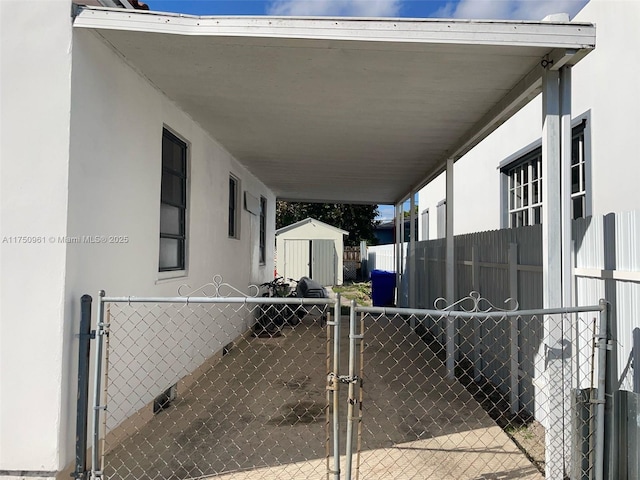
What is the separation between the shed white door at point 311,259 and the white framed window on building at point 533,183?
39.6 ft

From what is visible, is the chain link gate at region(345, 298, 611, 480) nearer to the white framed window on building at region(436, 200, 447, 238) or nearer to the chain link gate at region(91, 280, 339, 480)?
the chain link gate at region(91, 280, 339, 480)

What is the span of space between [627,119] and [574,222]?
1793 millimetres

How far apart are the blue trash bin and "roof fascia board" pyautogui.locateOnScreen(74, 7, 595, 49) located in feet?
32.5

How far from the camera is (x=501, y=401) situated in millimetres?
4801

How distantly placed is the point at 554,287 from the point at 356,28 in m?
2.12

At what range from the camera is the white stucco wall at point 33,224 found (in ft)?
8.92

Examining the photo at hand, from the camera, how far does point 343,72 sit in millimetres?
3438

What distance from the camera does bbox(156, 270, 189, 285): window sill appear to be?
409 cm

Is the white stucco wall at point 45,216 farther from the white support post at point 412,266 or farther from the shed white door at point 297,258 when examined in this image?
the shed white door at point 297,258

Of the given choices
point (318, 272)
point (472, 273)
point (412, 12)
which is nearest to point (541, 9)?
point (412, 12)

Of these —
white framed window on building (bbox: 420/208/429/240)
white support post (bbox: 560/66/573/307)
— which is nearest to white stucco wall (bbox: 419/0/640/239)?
white support post (bbox: 560/66/573/307)

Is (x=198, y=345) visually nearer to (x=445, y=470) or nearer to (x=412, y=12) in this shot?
(x=445, y=470)

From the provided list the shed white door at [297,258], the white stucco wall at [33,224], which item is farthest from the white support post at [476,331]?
the shed white door at [297,258]

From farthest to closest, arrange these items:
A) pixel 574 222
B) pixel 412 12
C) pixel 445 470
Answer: pixel 574 222, pixel 445 470, pixel 412 12
